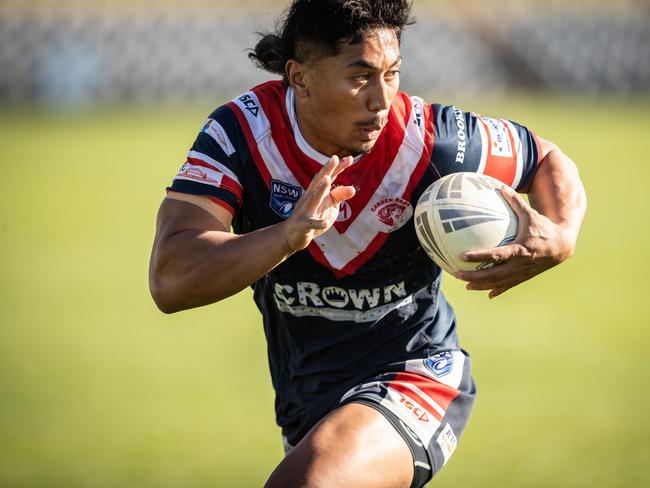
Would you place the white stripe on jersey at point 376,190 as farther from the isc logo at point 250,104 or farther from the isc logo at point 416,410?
the isc logo at point 416,410

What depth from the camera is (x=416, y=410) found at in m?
4.61

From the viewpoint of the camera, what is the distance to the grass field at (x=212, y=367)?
279 inches

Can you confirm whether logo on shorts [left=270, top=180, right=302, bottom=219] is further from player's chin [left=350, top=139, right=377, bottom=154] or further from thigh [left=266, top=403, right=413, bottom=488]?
thigh [left=266, top=403, right=413, bottom=488]

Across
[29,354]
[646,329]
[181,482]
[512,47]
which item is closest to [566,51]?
[512,47]

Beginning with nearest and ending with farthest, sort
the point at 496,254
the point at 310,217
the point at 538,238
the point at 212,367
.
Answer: the point at 310,217
the point at 496,254
the point at 538,238
the point at 212,367

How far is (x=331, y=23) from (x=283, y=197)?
2.76 ft

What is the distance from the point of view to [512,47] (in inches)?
1350

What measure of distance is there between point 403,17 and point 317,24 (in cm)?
41

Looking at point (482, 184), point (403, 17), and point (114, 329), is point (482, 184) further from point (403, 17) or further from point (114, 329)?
point (114, 329)

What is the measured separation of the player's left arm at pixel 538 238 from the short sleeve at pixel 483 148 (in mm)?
141

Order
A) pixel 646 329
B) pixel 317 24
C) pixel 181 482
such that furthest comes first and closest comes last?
pixel 646 329 < pixel 181 482 < pixel 317 24

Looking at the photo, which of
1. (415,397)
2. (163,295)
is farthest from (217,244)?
(415,397)

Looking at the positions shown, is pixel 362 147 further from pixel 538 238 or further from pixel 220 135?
pixel 538 238

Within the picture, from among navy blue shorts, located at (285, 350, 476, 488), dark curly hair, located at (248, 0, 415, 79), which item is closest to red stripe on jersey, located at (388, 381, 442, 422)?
navy blue shorts, located at (285, 350, 476, 488)
